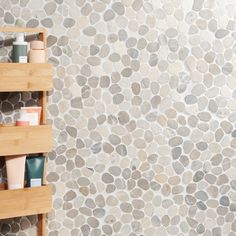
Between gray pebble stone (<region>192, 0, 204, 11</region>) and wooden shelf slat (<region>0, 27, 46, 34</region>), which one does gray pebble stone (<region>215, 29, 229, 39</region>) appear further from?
wooden shelf slat (<region>0, 27, 46, 34</region>)

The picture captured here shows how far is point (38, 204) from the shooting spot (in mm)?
1604

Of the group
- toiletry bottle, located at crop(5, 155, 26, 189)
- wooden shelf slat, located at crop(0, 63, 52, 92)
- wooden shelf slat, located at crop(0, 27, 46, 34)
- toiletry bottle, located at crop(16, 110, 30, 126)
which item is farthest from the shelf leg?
wooden shelf slat, located at crop(0, 27, 46, 34)

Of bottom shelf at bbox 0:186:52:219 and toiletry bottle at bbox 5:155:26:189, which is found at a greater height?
toiletry bottle at bbox 5:155:26:189

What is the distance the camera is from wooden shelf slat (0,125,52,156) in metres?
1.54

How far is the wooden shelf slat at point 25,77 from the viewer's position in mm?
1533

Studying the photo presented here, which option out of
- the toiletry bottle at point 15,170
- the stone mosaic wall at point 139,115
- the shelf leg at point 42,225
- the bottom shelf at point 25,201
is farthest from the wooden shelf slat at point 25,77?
the shelf leg at point 42,225

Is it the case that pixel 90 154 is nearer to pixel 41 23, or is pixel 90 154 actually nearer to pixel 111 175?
pixel 111 175

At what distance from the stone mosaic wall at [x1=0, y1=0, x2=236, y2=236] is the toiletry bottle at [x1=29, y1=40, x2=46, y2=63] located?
98 millimetres

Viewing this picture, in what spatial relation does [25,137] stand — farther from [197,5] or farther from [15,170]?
[197,5]

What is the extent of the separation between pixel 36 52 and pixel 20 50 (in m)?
0.06

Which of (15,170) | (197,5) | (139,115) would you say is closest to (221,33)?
(197,5)

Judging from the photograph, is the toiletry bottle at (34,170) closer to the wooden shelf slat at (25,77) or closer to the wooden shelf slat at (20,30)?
the wooden shelf slat at (25,77)

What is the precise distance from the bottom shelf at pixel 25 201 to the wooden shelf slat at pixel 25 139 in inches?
5.6

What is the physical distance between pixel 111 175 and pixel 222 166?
49cm
